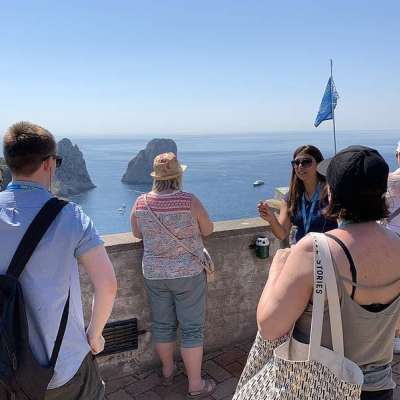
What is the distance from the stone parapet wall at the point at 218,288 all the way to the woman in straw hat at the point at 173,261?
21cm

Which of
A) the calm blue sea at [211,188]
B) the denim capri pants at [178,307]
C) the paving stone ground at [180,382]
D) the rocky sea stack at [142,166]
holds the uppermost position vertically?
the denim capri pants at [178,307]

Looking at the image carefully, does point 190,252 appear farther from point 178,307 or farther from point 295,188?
point 295,188

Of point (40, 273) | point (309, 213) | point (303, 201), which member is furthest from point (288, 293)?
point (303, 201)

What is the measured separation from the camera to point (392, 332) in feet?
4.89

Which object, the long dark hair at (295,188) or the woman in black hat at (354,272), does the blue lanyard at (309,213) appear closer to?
the long dark hair at (295,188)

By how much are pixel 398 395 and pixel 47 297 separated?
2.50m

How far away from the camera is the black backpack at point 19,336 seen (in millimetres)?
1470

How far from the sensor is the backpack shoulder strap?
149 cm

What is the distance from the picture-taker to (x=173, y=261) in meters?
2.79

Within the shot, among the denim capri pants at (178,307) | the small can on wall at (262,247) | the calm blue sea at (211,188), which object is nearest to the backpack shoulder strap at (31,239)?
the denim capri pants at (178,307)

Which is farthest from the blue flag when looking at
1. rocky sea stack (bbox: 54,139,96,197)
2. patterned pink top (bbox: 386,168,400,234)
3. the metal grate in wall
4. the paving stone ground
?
rocky sea stack (bbox: 54,139,96,197)

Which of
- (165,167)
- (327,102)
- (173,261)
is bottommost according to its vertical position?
(173,261)

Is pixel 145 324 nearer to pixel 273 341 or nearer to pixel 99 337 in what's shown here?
pixel 99 337

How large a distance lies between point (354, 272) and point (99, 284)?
96cm
